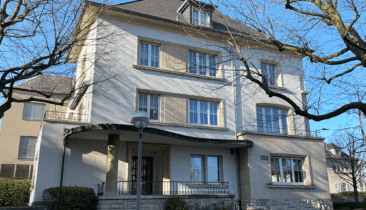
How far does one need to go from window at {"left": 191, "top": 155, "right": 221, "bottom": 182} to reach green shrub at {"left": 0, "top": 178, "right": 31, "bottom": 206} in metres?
9.81

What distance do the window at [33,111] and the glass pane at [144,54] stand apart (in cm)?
1325

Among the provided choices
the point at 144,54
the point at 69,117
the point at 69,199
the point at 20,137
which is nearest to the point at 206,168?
the point at 144,54

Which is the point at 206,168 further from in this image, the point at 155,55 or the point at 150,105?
the point at 155,55

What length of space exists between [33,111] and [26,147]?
3048 mm

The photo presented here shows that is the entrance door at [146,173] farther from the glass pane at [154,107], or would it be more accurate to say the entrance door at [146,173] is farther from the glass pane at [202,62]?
the glass pane at [202,62]

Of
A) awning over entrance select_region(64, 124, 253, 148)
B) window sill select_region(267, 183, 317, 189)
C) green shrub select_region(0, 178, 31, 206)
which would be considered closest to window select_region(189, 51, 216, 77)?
awning over entrance select_region(64, 124, 253, 148)

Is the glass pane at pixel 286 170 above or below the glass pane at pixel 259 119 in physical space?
below

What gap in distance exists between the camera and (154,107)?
16.2 metres

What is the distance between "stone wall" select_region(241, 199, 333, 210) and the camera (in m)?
16.1

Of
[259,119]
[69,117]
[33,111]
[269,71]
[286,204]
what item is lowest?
[286,204]

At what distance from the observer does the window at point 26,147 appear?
2417 centimetres

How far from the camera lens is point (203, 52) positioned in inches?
722

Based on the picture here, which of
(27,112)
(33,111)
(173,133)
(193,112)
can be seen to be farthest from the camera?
(33,111)

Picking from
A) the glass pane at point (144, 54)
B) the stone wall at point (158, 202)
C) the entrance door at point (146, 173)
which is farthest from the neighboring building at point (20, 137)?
the stone wall at point (158, 202)
